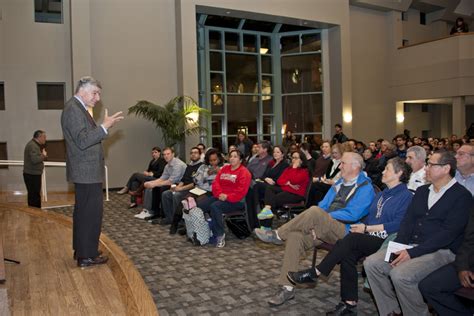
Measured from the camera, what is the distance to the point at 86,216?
145 inches

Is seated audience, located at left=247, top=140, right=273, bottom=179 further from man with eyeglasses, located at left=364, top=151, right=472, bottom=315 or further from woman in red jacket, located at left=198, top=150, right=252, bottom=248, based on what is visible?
man with eyeglasses, located at left=364, top=151, right=472, bottom=315

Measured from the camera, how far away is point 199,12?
13.8 meters

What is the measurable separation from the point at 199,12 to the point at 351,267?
11.8 m

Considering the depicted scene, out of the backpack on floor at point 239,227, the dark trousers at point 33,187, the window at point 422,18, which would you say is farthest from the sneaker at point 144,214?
the window at point 422,18

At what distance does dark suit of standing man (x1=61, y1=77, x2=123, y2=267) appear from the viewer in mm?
3557

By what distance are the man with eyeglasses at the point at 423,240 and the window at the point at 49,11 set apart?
38.3 ft

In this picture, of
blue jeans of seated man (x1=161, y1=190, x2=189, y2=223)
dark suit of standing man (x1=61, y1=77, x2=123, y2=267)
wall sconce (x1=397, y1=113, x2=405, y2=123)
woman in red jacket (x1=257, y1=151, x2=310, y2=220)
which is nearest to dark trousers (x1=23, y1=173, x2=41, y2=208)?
blue jeans of seated man (x1=161, y1=190, x2=189, y2=223)

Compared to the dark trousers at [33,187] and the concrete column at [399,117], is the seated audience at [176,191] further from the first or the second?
the concrete column at [399,117]

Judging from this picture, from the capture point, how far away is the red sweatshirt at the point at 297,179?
6.65 metres

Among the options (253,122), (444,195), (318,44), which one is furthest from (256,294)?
(318,44)

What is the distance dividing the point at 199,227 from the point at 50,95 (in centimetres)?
827

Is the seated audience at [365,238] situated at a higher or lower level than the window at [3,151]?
lower

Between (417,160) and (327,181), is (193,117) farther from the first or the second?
(417,160)

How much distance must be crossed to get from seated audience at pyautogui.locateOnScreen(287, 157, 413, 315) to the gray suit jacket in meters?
1.87
